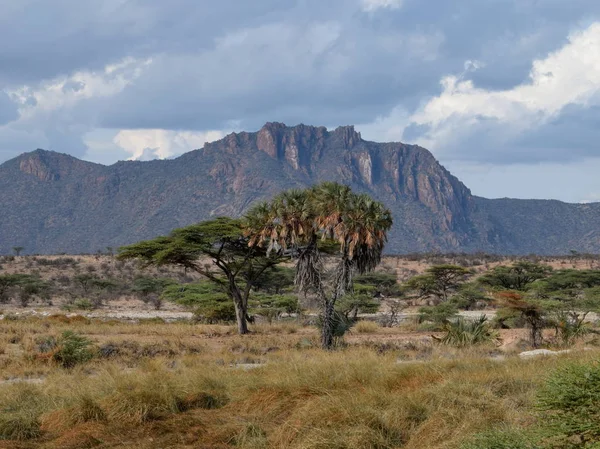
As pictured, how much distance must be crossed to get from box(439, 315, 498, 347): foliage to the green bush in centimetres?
1145

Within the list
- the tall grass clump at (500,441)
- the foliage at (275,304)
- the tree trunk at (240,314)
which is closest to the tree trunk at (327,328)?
the tree trunk at (240,314)

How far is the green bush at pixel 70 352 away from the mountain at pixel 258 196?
116 meters

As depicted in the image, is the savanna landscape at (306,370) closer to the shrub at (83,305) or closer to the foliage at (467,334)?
the foliage at (467,334)

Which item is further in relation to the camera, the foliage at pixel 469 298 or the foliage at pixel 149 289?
the foliage at pixel 149 289

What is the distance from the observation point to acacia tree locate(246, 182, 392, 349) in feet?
71.9

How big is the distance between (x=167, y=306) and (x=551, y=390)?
5642cm

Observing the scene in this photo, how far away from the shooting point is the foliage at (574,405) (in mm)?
7109

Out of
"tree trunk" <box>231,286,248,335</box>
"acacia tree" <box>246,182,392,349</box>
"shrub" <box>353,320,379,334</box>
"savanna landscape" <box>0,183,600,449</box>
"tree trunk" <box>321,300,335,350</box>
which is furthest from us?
"shrub" <box>353,320,379,334</box>

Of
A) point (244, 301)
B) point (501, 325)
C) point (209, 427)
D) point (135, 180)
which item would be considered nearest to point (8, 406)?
point (209, 427)

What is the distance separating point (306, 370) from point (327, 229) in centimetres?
929

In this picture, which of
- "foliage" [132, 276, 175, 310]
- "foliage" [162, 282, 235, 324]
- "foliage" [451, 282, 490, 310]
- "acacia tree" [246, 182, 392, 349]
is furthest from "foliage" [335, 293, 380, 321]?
"foliage" [132, 276, 175, 310]

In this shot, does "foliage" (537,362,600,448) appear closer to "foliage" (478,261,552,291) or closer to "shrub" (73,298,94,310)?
"shrub" (73,298,94,310)

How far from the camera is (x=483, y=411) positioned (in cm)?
1020

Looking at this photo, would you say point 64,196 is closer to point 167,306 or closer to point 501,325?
point 167,306
